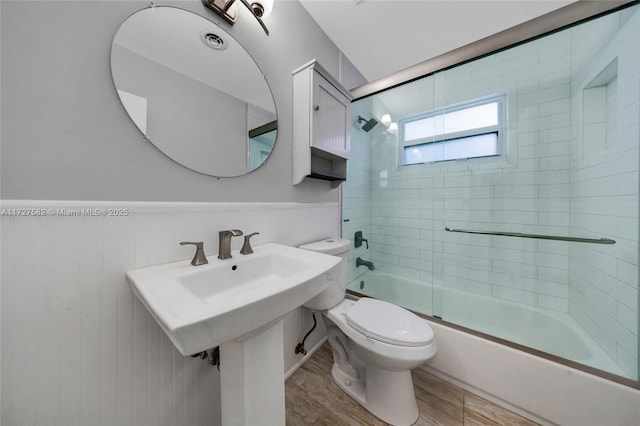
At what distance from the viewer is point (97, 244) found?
0.59 m

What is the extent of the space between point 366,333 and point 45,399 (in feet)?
3.39

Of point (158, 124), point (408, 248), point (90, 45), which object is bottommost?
point (408, 248)

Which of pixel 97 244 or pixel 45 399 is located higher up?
pixel 97 244

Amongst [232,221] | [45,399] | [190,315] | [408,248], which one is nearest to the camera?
[190,315]

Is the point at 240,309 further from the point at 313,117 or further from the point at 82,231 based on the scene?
the point at 313,117

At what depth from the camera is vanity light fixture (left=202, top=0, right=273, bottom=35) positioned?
83cm

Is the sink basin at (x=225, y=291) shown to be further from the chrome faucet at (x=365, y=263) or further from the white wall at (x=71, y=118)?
the chrome faucet at (x=365, y=263)

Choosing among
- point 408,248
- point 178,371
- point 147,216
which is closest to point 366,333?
point 178,371

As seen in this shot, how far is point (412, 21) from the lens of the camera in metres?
1.34

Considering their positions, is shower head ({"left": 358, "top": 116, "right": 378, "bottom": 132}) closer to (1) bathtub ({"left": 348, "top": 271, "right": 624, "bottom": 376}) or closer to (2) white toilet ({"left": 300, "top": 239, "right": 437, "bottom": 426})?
(2) white toilet ({"left": 300, "top": 239, "right": 437, "bottom": 426})

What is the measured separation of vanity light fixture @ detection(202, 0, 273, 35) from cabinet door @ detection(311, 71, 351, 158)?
0.34 metres

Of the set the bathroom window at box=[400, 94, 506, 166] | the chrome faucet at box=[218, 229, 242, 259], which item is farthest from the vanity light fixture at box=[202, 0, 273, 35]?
the bathroom window at box=[400, 94, 506, 166]

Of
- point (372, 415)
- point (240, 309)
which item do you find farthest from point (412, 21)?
point (372, 415)

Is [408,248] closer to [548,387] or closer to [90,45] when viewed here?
[548,387]
